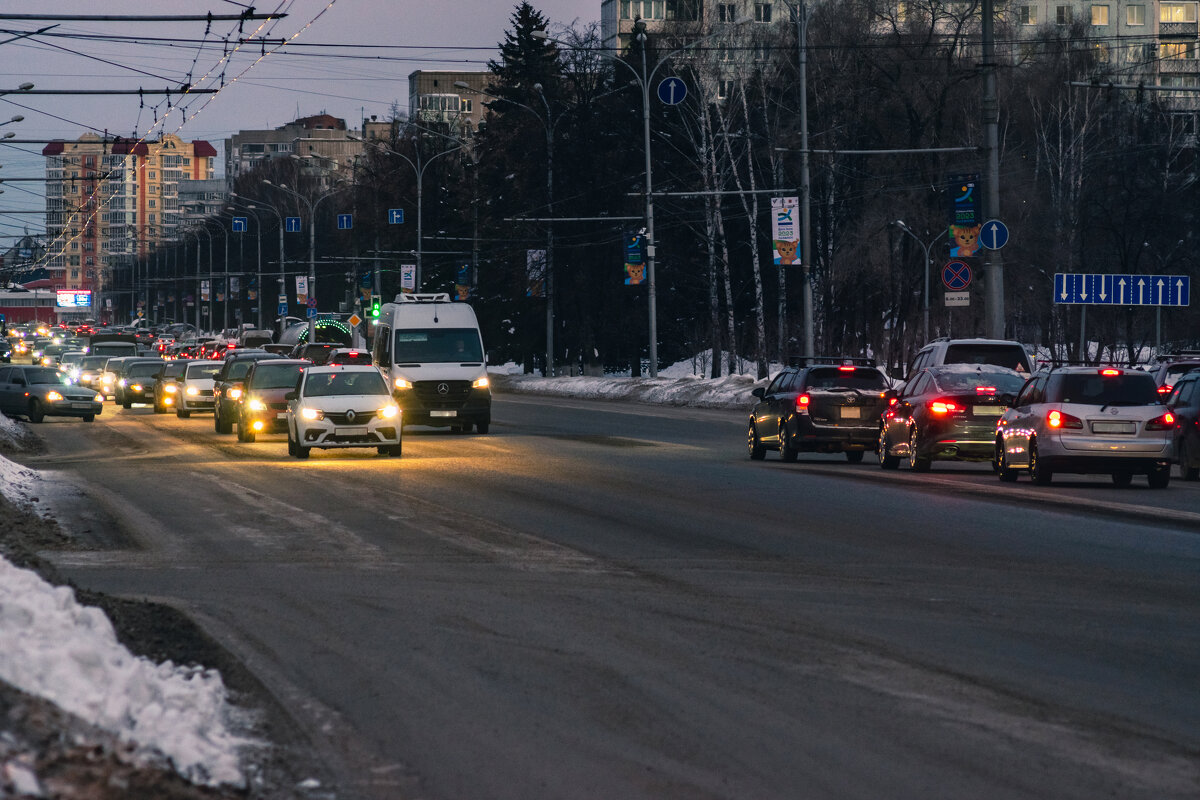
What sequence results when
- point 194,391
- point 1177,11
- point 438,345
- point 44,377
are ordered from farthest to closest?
point 1177,11 → point 194,391 → point 44,377 → point 438,345

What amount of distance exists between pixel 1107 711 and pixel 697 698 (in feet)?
6.14

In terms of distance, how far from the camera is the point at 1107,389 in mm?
21781

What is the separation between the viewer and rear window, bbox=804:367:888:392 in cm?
2720

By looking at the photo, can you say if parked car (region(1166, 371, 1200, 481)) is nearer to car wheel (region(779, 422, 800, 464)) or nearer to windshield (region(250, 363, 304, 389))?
car wheel (region(779, 422, 800, 464))

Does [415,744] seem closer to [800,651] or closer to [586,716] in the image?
[586,716]

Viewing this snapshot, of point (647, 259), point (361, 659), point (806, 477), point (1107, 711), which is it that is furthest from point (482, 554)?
point (647, 259)

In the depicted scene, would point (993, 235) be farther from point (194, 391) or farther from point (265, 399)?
point (194, 391)

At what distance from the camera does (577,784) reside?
21.3ft

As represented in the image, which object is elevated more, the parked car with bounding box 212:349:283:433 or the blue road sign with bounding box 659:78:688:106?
the blue road sign with bounding box 659:78:688:106

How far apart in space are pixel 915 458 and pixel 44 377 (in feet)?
91.7

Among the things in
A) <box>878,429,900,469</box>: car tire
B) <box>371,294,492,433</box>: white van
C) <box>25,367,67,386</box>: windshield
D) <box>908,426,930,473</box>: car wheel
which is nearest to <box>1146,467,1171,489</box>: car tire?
<box>908,426,930,473</box>: car wheel

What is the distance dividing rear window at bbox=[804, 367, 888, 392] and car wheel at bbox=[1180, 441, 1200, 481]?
197 inches

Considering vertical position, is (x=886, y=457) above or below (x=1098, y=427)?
below

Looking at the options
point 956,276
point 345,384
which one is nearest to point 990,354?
point 956,276
